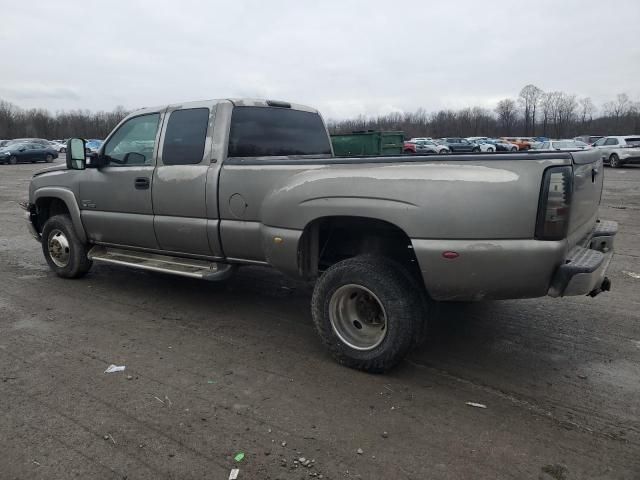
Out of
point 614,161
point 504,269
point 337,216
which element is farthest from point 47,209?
point 614,161

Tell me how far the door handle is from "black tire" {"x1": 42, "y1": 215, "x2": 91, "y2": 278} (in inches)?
55.3

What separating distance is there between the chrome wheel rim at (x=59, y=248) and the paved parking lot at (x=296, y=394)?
0.84 m

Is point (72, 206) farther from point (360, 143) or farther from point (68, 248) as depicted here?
point (360, 143)

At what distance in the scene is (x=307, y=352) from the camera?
13.8 ft

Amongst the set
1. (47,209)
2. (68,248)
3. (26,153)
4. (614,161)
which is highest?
(26,153)

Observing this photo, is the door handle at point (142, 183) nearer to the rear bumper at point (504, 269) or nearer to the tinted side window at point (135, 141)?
the tinted side window at point (135, 141)

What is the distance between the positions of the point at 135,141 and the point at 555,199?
4.20 meters

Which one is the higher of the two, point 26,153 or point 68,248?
point 26,153

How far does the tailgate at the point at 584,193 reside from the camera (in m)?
3.27

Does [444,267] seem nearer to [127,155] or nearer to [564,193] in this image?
[564,193]

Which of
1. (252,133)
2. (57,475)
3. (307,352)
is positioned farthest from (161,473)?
(252,133)

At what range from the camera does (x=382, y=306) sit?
3.62 meters

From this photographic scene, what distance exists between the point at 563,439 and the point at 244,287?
388cm

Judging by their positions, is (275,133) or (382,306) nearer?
(382,306)
